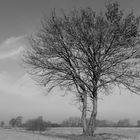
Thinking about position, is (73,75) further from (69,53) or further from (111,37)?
(111,37)

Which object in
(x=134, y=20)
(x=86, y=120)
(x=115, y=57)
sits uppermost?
(x=134, y=20)

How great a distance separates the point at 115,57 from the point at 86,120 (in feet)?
20.3

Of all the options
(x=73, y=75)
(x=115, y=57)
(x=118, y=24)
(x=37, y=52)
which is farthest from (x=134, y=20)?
(x=37, y=52)

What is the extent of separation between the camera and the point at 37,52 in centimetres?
2327

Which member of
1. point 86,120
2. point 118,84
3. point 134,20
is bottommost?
point 86,120

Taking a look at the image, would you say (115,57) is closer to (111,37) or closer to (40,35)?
(111,37)

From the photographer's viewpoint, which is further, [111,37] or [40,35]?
[40,35]

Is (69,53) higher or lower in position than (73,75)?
higher

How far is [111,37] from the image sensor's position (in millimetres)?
21719

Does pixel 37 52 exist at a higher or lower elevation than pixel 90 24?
lower

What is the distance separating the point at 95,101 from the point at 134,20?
7814 millimetres

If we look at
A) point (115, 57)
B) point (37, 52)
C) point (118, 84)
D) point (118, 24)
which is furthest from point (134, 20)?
point (37, 52)

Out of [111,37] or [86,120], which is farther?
[86,120]

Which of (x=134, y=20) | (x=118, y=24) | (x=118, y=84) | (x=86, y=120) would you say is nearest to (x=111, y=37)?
(x=118, y=24)
